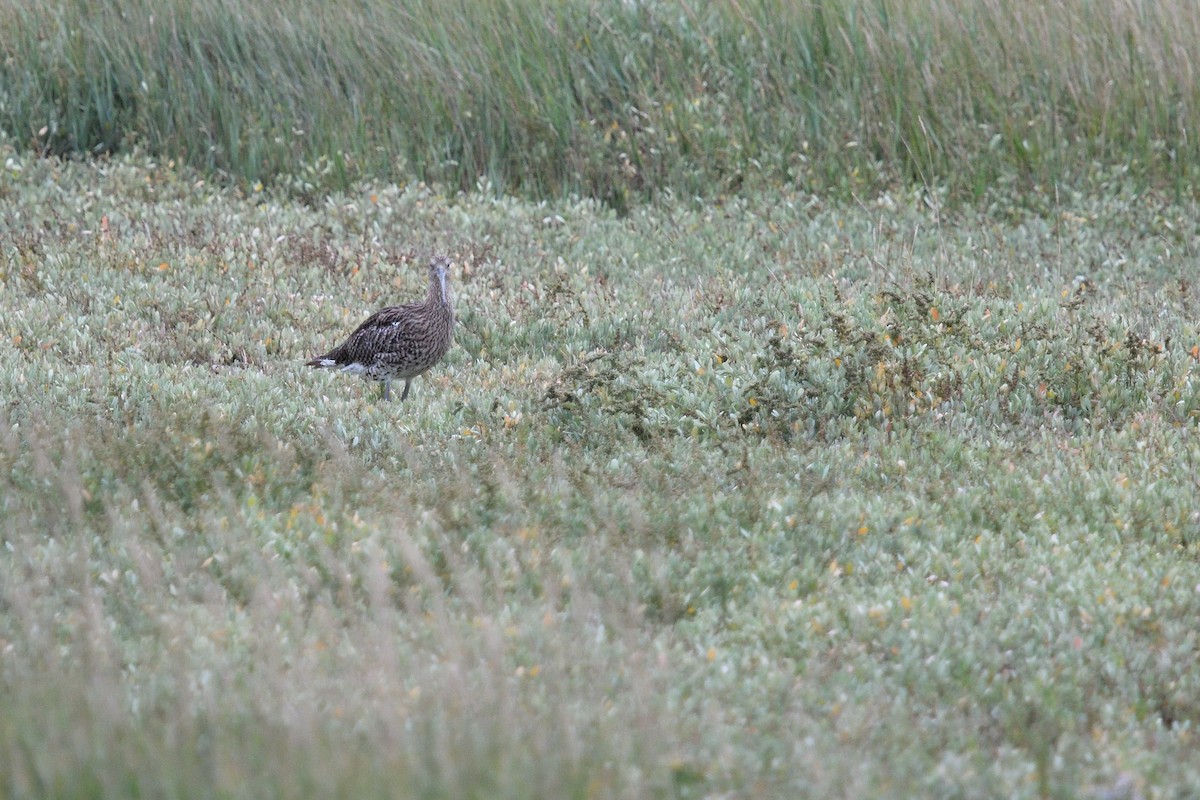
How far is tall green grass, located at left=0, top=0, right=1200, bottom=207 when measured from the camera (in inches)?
555

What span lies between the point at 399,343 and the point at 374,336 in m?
0.22

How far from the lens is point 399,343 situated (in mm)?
8977

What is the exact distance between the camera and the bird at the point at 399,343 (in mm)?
9023

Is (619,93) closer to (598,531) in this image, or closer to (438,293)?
(438,293)

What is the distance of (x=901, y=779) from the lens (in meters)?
4.70

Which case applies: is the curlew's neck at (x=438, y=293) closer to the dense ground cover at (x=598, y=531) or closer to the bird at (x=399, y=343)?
the bird at (x=399, y=343)

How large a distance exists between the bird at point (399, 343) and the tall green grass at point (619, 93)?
15.9 ft

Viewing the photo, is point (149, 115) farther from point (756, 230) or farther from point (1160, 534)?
point (1160, 534)

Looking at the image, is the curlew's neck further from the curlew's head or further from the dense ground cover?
the dense ground cover

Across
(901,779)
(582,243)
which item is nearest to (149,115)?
(582,243)

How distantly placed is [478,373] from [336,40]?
21.3 ft

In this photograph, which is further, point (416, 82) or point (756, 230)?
point (416, 82)

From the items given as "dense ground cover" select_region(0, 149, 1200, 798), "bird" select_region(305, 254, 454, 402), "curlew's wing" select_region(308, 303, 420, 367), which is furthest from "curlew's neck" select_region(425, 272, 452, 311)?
"dense ground cover" select_region(0, 149, 1200, 798)

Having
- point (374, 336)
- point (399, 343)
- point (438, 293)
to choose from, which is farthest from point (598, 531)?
point (438, 293)
